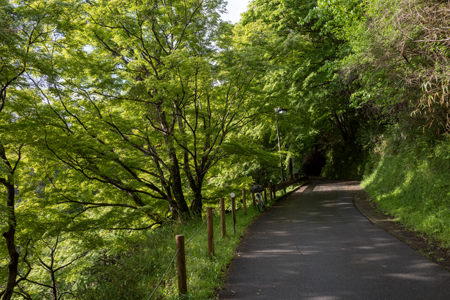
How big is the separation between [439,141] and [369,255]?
18.6 ft

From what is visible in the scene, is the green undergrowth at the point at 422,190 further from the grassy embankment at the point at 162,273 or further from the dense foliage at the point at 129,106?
the grassy embankment at the point at 162,273

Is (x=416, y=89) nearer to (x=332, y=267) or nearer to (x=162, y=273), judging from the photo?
(x=332, y=267)

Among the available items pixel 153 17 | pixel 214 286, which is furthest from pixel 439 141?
pixel 153 17

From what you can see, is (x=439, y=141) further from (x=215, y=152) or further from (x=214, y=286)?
(x=214, y=286)

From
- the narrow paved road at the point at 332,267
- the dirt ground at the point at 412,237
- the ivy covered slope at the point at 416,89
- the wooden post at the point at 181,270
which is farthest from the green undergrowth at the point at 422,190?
the wooden post at the point at 181,270

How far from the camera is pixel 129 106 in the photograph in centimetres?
982

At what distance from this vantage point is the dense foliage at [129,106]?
254 inches

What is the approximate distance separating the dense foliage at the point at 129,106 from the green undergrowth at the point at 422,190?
65 millimetres

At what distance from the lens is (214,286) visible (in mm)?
4617

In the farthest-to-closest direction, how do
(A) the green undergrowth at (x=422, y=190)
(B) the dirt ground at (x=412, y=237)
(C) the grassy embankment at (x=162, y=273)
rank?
(A) the green undergrowth at (x=422, y=190) < (B) the dirt ground at (x=412, y=237) < (C) the grassy embankment at (x=162, y=273)

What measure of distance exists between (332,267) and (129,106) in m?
8.17

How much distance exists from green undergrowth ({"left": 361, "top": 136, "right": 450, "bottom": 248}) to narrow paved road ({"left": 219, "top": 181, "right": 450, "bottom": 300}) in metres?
0.98

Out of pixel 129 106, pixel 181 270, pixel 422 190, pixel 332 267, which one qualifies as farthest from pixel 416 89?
pixel 129 106

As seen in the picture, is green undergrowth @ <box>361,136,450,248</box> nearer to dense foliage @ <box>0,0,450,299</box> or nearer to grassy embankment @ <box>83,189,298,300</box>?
dense foliage @ <box>0,0,450,299</box>
